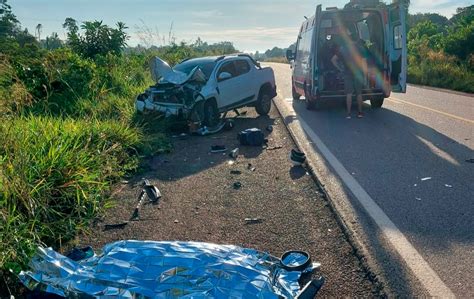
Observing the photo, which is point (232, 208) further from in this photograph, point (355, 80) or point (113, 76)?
point (113, 76)

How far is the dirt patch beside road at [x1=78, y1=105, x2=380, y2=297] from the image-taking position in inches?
151

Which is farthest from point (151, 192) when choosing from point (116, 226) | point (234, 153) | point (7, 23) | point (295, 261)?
point (7, 23)

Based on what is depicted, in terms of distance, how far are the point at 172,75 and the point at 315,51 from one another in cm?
374

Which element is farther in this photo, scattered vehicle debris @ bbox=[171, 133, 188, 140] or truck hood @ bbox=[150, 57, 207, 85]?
truck hood @ bbox=[150, 57, 207, 85]

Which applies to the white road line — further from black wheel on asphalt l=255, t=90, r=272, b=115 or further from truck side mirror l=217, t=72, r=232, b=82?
black wheel on asphalt l=255, t=90, r=272, b=115

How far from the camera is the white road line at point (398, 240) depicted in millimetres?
3262

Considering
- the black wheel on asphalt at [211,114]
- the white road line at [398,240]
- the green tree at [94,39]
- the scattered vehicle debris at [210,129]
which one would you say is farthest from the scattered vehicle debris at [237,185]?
the green tree at [94,39]

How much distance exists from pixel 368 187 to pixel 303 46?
8.44 metres

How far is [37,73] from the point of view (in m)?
11.1

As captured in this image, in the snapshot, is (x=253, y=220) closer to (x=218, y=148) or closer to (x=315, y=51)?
(x=218, y=148)

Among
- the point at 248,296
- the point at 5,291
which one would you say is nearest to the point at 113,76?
the point at 5,291

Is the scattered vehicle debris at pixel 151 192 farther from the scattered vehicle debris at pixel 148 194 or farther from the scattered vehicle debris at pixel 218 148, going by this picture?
the scattered vehicle debris at pixel 218 148

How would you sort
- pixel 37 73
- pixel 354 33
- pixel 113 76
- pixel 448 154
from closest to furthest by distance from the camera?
pixel 448 154 < pixel 37 73 < pixel 354 33 < pixel 113 76

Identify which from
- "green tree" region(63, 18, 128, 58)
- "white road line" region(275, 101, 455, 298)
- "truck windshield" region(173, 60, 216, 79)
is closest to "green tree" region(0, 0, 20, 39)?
"green tree" region(63, 18, 128, 58)
